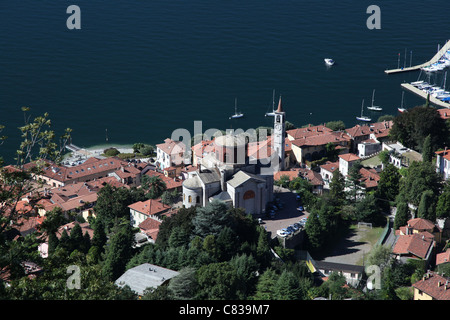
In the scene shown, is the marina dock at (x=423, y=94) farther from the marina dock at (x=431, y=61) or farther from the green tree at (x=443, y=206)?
the green tree at (x=443, y=206)

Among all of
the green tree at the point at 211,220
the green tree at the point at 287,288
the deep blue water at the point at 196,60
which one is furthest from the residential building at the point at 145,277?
the deep blue water at the point at 196,60

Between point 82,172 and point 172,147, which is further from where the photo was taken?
point 172,147

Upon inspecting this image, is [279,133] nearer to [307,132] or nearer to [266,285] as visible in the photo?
[307,132]

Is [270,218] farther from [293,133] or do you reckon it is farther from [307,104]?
[307,104]

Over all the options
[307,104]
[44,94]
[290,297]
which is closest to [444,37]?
[307,104]

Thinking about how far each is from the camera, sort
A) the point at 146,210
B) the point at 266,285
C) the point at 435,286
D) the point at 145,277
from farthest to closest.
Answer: the point at 146,210
the point at 266,285
the point at 435,286
the point at 145,277

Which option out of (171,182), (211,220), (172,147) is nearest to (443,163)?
(211,220)

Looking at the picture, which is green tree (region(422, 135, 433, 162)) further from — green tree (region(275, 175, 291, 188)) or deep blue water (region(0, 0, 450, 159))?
deep blue water (region(0, 0, 450, 159))

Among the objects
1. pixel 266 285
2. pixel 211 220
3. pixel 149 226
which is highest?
pixel 211 220
